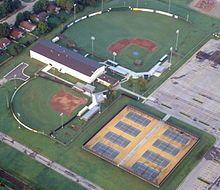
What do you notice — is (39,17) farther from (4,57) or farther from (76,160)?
(76,160)

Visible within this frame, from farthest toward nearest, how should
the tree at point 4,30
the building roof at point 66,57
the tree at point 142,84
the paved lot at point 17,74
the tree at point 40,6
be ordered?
Result: the tree at point 40,6
the tree at point 4,30
the paved lot at point 17,74
the building roof at point 66,57
the tree at point 142,84

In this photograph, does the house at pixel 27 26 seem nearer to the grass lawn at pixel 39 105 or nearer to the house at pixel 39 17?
the house at pixel 39 17

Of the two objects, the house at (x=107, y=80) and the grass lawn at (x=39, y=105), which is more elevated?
the house at (x=107, y=80)

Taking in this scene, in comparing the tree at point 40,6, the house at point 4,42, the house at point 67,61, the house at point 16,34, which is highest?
the tree at point 40,6

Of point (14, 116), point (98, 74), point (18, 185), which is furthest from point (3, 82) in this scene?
point (18, 185)

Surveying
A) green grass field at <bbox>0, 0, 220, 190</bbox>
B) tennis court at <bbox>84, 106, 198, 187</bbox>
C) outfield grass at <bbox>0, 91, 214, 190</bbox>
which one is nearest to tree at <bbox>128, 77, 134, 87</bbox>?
green grass field at <bbox>0, 0, 220, 190</bbox>

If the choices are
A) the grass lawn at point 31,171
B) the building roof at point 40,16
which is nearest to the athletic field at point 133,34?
the building roof at point 40,16

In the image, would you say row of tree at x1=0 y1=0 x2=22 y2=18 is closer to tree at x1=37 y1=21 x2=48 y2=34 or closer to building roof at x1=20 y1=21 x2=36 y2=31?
building roof at x1=20 y1=21 x2=36 y2=31

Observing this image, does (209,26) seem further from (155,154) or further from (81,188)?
(81,188)
